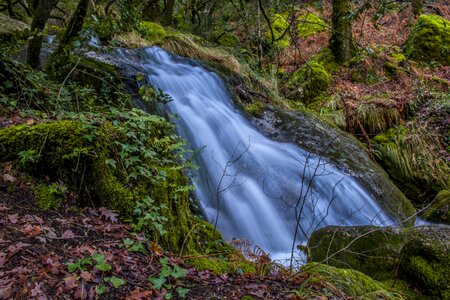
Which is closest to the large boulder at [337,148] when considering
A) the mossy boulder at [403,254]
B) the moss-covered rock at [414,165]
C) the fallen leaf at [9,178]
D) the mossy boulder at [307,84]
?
the moss-covered rock at [414,165]

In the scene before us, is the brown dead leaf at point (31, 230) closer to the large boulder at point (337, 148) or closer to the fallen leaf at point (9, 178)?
the fallen leaf at point (9, 178)

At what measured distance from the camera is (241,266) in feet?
10.0

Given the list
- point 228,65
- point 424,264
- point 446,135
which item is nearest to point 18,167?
point 424,264

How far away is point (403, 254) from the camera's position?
3783 mm

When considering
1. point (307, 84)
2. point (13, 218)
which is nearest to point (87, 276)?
point (13, 218)

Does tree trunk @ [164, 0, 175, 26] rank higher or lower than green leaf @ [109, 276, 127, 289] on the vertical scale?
higher

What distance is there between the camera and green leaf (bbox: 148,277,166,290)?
7.20 feet

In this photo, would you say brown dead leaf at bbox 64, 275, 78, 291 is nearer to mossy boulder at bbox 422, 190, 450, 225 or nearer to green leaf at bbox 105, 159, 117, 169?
green leaf at bbox 105, 159, 117, 169

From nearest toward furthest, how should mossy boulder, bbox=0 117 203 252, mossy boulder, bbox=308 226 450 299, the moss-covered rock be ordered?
mossy boulder, bbox=0 117 203 252, mossy boulder, bbox=308 226 450 299, the moss-covered rock

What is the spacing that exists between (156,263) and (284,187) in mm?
3717

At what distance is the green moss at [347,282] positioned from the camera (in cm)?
271

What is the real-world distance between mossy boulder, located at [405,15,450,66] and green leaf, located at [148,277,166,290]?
12.7m

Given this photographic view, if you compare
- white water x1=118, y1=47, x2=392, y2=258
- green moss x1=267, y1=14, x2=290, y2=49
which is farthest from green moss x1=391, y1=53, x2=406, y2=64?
white water x1=118, y1=47, x2=392, y2=258

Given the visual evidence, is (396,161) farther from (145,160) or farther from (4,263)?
(4,263)
